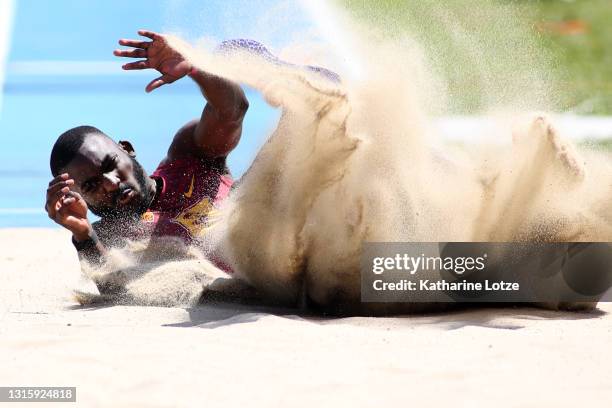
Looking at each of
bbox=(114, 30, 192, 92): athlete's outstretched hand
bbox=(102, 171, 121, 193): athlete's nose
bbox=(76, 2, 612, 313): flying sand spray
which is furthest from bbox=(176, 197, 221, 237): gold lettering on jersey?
bbox=(114, 30, 192, 92): athlete's outstretched hand

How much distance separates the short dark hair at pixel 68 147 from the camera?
3.93m

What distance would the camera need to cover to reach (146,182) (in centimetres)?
405

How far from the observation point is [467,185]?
331 centimetres

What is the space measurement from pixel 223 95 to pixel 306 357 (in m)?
1.50

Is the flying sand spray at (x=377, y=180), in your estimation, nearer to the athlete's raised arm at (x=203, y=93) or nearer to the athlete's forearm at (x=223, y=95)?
the athlete's raised arm at (x=203, y=93)

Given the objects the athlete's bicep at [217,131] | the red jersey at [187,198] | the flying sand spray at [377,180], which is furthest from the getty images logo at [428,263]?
the athlete's bicep at [217,131]

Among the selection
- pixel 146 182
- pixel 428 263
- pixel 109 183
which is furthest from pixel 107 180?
pixel 428 263

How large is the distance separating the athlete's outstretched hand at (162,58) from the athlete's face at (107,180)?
0.58 metres

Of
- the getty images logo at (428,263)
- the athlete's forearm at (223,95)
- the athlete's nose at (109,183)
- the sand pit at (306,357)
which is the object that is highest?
the athlete's forearm at (223,95)

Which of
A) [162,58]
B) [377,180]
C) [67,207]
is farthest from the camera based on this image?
[67,207]

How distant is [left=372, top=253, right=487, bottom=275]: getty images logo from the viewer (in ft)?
10.6

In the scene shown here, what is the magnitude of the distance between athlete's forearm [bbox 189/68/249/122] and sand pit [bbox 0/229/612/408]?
0.88 m

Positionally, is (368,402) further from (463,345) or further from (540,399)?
(463,345)

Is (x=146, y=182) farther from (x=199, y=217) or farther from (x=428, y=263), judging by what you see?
(x=428, y=263)
